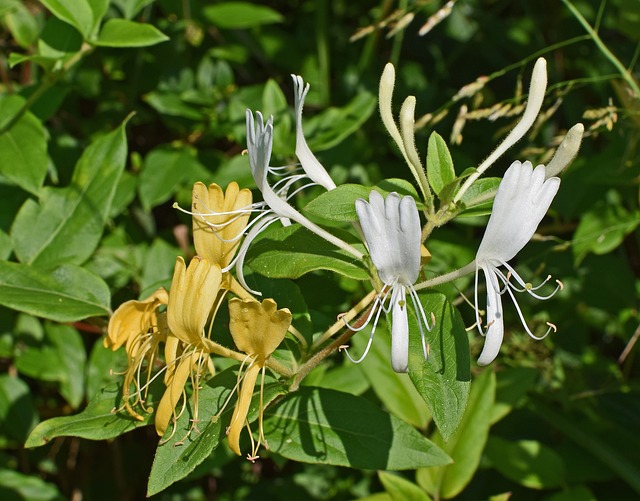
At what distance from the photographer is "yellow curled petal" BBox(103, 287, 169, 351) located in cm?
89

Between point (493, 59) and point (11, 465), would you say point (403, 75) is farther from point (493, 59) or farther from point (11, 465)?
point (11, 465)

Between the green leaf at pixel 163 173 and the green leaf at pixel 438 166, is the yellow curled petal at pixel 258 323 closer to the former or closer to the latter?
the green leaf at pixel 438 166

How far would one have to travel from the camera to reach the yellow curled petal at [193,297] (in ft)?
2.44

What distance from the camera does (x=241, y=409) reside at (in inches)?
29.6

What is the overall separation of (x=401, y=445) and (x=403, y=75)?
1012mm

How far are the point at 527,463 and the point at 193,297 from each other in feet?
2.57

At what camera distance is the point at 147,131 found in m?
1.71

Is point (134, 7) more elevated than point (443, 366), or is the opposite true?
point (134, 7)

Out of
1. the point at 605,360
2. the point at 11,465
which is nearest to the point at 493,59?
the point at 605,360

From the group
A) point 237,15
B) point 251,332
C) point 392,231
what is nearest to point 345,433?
point 251,332

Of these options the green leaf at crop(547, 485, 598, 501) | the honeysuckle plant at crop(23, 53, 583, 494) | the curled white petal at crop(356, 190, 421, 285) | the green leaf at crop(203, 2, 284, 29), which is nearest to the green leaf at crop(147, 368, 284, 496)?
the honeysuckle plant at crop(23, 53, 583, 494)

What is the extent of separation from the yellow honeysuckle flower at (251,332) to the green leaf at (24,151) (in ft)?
1.85

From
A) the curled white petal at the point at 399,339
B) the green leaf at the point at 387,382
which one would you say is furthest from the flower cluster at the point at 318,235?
the green leaf at the point at 387,382

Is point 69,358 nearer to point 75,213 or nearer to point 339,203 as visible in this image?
point 75,213
